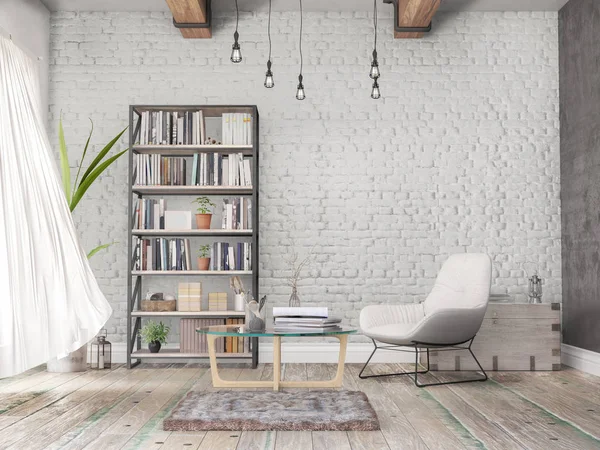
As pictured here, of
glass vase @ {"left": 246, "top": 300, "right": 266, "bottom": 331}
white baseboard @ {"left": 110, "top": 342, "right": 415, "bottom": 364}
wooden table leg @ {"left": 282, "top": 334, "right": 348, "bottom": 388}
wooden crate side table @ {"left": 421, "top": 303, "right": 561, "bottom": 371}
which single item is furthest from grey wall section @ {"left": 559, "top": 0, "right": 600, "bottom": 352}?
glass vase @ {"left": 246, "top": 300, "right": 266, "bottom": 331}

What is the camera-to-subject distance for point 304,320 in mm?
4031

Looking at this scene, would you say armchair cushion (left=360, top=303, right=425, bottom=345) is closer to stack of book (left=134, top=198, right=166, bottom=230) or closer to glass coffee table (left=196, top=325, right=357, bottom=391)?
glass coffee table (left=196, top=325, right=357, bottom=391)

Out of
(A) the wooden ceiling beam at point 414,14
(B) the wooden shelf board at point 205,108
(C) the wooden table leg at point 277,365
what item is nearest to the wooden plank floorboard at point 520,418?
(C) the wooden table leg at point 277,365

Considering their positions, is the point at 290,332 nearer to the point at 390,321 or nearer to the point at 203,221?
the point at 390,321

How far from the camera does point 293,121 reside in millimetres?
5809

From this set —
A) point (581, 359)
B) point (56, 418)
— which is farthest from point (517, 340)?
point (56, 418)

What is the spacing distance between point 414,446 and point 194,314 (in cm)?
272

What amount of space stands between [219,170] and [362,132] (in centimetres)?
129

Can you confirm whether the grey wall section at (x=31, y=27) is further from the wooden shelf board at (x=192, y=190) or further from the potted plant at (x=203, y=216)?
the potted plant at (x=203, y=216)

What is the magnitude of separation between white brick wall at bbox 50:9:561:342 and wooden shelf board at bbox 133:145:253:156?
32 centimetres

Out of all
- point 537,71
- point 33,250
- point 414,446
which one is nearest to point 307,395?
point 414,446

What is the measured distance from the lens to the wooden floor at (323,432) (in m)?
2.94

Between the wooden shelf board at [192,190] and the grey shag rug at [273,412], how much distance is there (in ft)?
6.12

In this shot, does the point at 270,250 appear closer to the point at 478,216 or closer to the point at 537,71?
the point at 478,216
